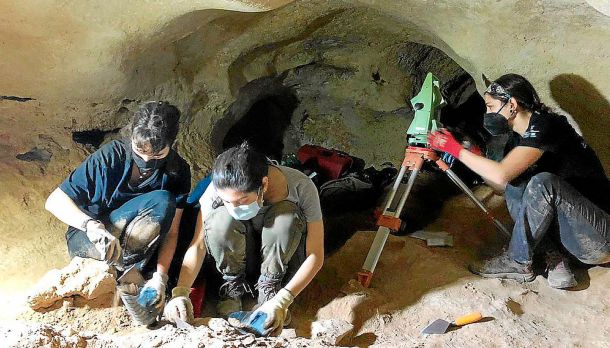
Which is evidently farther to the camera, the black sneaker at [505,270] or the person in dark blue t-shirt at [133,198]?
the black sneaker at [505,270]

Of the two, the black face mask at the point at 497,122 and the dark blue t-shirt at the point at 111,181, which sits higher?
the dark blue t-shirt at the point at 111,181

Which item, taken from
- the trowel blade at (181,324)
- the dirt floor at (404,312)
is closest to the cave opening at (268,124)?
the dirt floor at (404,312)

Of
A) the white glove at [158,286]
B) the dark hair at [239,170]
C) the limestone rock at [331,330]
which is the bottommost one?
the limestone rock at [331,330]

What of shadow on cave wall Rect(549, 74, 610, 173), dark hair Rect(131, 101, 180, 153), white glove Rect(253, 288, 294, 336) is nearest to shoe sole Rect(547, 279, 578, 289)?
shadow on cave wall Rect(549, 74, 610, 173)

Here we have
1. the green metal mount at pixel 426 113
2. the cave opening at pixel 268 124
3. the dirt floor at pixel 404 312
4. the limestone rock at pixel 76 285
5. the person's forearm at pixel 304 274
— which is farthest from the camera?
the cave opening at pixel 268 124

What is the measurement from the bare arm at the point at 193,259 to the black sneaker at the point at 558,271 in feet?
5.16

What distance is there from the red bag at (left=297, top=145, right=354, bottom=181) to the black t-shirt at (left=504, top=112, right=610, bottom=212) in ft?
3.45

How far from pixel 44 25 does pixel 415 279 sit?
2052mm

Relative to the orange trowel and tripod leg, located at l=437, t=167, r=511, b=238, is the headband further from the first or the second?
the orange trowel

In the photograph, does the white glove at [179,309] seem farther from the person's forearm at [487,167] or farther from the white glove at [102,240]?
the person's forearm at [487,167]

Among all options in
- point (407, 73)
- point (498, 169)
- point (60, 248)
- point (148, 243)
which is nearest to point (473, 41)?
point (498, 169)

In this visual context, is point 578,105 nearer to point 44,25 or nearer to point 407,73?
point 407,73

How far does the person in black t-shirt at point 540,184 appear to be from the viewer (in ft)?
7.42

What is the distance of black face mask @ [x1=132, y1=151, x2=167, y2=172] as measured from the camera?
83.4 inches
